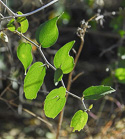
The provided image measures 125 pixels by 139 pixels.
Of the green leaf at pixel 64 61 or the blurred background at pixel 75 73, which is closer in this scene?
the green leaf at pixel 64 61

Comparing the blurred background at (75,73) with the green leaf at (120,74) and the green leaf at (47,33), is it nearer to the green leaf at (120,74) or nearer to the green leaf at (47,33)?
the green leaf at (120,74)

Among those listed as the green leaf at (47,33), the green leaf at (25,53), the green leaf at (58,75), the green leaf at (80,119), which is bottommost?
the green leaf at (80,119)

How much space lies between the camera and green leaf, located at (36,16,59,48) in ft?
2.49

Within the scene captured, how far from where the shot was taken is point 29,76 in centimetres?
76

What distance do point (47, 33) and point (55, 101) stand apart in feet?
0.58

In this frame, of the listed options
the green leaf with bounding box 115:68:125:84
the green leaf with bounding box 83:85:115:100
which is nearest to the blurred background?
the green leaf with bounding box 115:68:125:84

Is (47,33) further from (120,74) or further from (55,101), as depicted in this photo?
(120,74)

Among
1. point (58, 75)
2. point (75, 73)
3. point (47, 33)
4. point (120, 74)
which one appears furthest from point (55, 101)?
point (75, 73)

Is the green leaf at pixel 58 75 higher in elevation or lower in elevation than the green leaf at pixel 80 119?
higher

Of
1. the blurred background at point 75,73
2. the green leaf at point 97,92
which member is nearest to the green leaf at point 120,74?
the blurred background at point 75,73

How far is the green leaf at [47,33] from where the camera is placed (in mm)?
759

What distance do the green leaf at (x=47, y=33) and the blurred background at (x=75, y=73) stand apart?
27.6 inches

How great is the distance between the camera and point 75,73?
2.05 meters

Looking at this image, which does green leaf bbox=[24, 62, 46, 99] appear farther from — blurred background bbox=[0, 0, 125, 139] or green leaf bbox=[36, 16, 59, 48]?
blurred background bbox=[0, 0, 125, 139]
